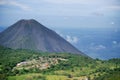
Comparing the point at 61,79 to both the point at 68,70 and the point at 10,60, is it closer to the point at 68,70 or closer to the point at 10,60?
the point at 68,70

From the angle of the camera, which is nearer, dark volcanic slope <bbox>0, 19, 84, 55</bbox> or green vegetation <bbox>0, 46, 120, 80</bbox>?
green vegetation <bbox>0, 46, 120, 80</bbox>

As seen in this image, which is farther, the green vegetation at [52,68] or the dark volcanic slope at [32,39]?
the dark volcanic slope at [32,39]

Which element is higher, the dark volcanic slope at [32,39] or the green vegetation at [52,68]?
the dark volcanic slope at [32,39]

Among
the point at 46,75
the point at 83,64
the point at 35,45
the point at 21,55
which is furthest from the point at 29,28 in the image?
the point at 46,75

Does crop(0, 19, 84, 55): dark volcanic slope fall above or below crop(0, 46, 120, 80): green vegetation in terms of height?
above
